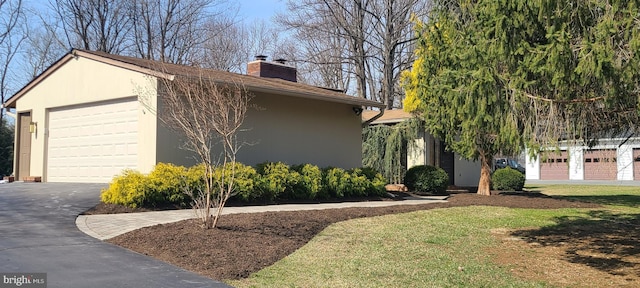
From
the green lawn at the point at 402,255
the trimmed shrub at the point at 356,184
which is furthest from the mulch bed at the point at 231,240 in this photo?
the trimmed shrub at the point at 356,184

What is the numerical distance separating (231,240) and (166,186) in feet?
14.1

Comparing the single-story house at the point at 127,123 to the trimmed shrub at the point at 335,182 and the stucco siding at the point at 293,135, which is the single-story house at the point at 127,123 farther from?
the trimmed shrub at the point at 335,182

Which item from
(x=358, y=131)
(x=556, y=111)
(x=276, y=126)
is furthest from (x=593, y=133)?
(x=358, y=131)

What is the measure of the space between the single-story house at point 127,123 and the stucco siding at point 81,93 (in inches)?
1.1

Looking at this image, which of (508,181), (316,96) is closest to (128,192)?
(316,96)

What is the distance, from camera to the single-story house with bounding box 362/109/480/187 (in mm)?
23141

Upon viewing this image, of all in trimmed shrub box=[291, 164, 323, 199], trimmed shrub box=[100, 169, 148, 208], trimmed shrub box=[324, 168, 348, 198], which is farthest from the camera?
trimmed shrub box=[324, 168, 348, 198]

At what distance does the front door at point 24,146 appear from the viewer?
17983 millimetres

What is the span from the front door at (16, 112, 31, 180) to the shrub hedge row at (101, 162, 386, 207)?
19.1 ft

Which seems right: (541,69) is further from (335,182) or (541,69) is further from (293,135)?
(293,135)

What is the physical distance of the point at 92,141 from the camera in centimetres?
1575

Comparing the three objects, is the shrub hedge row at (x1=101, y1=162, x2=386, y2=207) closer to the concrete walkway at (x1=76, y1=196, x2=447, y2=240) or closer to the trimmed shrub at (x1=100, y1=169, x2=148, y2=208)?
the trimmed shrub at (x1=100, y1=169, x2=148, y2=208)

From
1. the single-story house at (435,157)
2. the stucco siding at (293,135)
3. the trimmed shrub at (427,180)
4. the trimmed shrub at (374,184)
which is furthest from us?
the single-story house at (435,157)

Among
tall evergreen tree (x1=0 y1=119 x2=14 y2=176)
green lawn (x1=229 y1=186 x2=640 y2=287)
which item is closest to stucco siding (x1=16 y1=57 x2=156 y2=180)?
green lawn (x1=229 y1=186 x2=640 y2=287)
